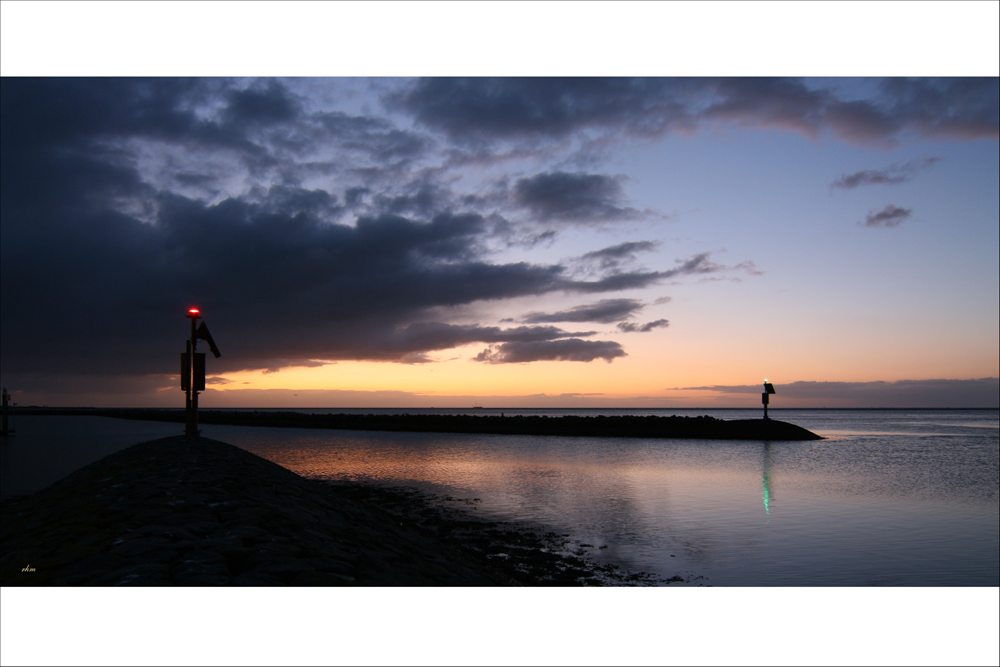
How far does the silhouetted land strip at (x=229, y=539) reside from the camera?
5.82 metres

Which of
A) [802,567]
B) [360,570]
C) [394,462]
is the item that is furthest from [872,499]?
[394,462]

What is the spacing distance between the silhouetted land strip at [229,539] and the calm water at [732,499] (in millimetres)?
2383

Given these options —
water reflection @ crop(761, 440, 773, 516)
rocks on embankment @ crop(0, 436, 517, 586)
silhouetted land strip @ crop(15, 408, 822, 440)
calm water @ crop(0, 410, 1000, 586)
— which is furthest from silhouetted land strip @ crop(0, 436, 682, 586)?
silhouetted land strip @ crop(15, 408, 822, 440)

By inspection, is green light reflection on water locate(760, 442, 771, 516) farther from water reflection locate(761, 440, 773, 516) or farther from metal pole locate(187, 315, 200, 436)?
metal pole locate(187, 315, 200, 436)

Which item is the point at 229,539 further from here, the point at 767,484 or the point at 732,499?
the point at 767,484

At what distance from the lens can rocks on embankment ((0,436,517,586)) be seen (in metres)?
5.76

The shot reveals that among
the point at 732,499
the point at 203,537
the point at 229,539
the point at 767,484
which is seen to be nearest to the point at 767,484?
the point at 767,484

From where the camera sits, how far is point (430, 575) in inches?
295

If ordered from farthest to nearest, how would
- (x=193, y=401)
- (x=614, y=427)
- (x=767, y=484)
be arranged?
(x=614, y=427) → (x=767, y=484) → (x=193, y=401)

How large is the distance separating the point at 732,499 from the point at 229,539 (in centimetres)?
1730

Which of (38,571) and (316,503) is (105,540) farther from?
(316,503)

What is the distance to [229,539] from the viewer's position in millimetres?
6547

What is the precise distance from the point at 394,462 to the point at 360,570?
24.0 metres

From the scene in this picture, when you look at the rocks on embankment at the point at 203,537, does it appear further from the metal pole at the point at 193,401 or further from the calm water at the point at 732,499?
the calm water at the point at 732,499
